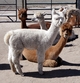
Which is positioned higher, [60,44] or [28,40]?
[28,40]

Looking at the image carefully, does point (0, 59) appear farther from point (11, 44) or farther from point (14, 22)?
point (14, 22)

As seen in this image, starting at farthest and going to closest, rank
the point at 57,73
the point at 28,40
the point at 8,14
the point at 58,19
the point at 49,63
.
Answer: the point at 8,14, the point at 49,63, the point at 57,73, the point at 28,40, the point at 58,19

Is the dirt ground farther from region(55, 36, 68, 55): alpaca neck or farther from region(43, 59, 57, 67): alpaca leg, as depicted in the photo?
region(55, 36, 68, 55): alpaca neck

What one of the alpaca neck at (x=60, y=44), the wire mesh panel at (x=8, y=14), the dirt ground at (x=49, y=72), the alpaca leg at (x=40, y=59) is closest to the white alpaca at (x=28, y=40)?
the alpaca leg at (x=40, y=59)

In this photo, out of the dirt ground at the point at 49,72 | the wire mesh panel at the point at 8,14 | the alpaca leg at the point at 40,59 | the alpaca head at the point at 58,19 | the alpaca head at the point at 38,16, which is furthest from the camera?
the wire mesh panel at the point at 8,14

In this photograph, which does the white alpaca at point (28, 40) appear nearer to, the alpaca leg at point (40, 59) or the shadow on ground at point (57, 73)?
the alpaca leg at point (40, 59)

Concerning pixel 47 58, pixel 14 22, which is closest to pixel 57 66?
pixel 47 58

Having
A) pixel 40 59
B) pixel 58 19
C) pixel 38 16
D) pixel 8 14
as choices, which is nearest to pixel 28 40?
pixel 40 59

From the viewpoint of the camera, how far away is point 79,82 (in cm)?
→ 637

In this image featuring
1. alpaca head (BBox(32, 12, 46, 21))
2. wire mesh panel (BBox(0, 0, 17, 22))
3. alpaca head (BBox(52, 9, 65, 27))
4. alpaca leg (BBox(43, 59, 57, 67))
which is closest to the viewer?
alpaca head (BBox(52, 9, 65, 27))

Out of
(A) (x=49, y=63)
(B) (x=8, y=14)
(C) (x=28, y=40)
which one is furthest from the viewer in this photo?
(B) (x=8, y=14)

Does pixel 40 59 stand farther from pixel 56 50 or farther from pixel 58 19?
pixel 58 19

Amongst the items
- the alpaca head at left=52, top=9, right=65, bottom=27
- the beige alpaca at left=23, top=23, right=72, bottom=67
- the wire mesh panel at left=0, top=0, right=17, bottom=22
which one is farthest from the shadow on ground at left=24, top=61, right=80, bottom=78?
the wire mesh panel at left=0, top=0, right=17, bottom=22

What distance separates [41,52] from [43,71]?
538mm
